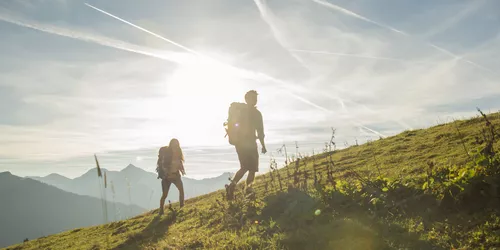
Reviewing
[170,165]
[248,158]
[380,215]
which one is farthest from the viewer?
[170,165]

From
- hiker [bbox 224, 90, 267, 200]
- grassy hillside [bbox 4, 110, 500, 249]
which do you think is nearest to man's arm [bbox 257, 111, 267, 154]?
hiker [bbox 224, 90, 267, 200]

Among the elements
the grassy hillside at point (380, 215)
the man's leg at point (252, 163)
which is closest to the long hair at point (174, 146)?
the man's leg at point (252, 163)

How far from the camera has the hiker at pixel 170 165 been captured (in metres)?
14.9

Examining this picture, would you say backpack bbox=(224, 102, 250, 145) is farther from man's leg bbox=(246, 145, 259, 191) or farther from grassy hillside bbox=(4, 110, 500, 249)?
grassy hillside bbox=(4, 110, 500, 249)

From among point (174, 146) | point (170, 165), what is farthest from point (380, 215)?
point (174, 146)

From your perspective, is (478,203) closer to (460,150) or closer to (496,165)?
(496,165)

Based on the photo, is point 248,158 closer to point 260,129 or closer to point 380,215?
point 260,129

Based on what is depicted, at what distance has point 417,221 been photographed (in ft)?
18.7

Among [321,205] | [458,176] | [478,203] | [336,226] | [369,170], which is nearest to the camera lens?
[478,203]

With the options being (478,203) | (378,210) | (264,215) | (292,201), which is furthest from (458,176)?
(264,215)

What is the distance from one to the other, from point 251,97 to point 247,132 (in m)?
1.10

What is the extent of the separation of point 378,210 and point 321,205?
1.19 metres

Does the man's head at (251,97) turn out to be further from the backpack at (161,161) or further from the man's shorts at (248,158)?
the backpack at (161,161)

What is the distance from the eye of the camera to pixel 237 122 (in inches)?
439
